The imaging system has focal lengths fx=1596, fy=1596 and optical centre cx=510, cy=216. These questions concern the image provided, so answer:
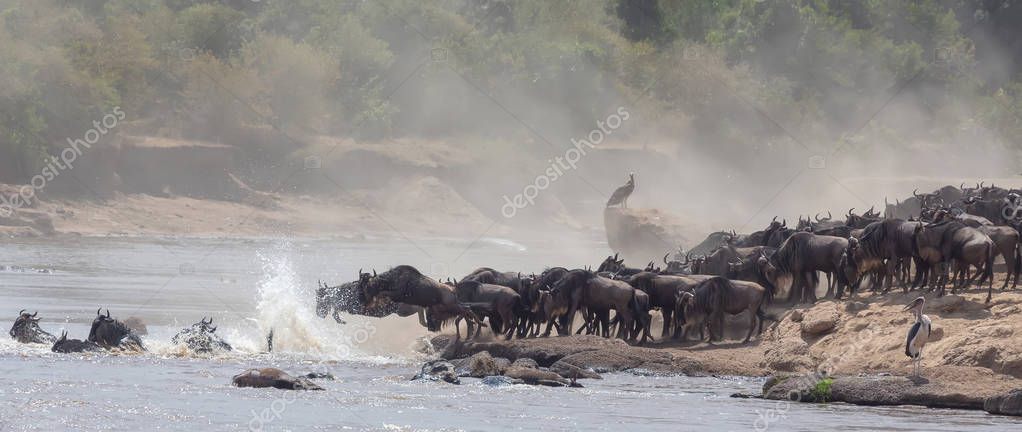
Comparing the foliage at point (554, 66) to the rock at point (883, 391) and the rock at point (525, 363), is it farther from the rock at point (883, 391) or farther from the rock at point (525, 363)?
the rock at point (883, 391)

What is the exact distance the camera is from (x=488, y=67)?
74.5m

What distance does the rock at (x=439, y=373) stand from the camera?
19.1m

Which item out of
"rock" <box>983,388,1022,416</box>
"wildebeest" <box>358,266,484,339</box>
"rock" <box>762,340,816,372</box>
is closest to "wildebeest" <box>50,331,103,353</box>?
"wildebeest" <box>358,266,484,339</box>

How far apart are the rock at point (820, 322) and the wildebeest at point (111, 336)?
9.06m

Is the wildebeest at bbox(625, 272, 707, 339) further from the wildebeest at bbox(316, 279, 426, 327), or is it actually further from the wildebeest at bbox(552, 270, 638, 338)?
the wildebeest at bbox(316, 279, 426, 327)

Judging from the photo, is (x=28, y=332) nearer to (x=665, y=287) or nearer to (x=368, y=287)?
(x=368, y=287)

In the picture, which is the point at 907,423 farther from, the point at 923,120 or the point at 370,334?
the point at 923,120

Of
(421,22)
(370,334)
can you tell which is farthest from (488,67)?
(370,334)

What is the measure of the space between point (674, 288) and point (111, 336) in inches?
316

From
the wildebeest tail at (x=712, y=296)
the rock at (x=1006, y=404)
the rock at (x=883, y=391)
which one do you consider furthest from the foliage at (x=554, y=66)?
the rock at (x=1006, y=404)

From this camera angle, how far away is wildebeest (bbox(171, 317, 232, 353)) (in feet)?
72.4

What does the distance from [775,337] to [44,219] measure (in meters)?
31.9

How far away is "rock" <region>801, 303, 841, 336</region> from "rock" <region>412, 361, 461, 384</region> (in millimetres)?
4926

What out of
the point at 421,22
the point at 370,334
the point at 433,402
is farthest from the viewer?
the point at 421,22
